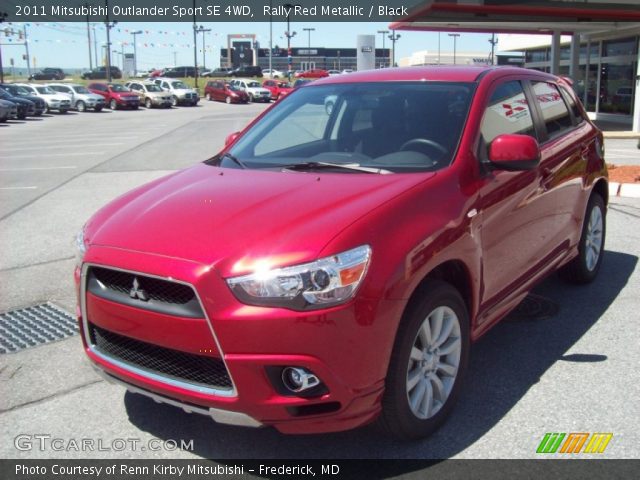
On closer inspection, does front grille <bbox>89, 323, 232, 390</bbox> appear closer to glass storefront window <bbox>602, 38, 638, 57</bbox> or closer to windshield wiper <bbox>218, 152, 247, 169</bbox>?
windshield wiper <bbox>218, 152, 247, 169</bbox>

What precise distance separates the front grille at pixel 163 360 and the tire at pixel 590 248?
141 inches

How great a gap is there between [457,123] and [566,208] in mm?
1497

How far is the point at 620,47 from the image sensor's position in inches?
938

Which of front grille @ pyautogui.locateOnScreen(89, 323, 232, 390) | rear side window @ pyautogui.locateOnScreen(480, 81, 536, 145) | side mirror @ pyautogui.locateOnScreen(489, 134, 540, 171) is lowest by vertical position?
front grille @ pyautogui.locateOnScreen(89, 323, 232, 390)

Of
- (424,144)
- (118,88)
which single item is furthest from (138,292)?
(118,88)

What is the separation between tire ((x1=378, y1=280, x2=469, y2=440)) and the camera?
9.44 feet

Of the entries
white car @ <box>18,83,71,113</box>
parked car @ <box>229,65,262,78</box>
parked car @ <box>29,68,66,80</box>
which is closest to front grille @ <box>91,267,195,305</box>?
white car @ <box>18,83,71,113</box>

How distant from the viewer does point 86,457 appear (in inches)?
123

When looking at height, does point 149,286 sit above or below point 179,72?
below

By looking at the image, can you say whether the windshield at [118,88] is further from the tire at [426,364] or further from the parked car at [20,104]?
the tire at [426,364]

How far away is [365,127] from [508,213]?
1.03m

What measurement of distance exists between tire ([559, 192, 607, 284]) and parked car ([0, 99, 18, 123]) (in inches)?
1157

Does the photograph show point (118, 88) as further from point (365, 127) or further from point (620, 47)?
point (365, 127)

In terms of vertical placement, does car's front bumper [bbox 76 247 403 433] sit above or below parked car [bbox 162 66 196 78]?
below
